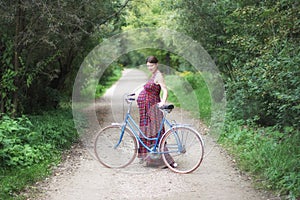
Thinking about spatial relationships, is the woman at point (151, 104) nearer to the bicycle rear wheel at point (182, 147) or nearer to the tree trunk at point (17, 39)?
the bicycle rear wheel at point (182, 147)

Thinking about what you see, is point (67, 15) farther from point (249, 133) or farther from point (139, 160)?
point (249, 133)

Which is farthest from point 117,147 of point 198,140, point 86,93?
point 86,93

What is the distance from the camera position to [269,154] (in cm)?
673

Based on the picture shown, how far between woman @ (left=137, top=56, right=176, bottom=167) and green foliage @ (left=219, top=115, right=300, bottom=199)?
1508 mm

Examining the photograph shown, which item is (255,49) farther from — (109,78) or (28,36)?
(109,78)

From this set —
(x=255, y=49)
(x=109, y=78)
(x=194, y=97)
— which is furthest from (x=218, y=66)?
(x=109, y=78)

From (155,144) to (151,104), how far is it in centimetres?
74

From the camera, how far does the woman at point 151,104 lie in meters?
7.02

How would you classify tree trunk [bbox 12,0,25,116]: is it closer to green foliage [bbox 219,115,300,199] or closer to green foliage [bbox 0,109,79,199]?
green foliage [bbox 0,109,79,199]

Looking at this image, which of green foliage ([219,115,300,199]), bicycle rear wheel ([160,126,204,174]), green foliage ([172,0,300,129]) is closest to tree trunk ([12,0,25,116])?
bicycle rear wheel ([160,126,204,174])

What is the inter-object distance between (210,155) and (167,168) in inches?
54.9

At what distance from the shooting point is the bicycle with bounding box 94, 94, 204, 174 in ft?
22.7

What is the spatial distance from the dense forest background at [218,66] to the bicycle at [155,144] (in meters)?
1.03

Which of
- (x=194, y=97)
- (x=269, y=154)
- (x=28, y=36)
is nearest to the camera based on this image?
(x=269, y=154)
